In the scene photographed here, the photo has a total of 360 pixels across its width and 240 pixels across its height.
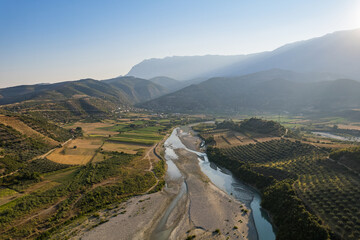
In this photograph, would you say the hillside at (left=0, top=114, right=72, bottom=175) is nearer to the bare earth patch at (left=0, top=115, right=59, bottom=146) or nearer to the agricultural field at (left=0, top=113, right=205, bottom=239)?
the bare earth patch at (left=0, top=115, right=59, bottom=146)

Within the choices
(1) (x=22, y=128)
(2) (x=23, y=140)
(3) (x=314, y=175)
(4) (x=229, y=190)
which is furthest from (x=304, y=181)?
(1) (x=22, y=128)

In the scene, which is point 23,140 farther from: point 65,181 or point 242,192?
point 242,192

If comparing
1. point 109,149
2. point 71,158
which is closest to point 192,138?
point 109,149

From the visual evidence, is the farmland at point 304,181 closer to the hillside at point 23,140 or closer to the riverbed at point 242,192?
the riverbed at point 242,192

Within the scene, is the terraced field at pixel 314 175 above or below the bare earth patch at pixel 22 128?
below

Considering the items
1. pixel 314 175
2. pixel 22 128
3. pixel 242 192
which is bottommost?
pixel 242 192

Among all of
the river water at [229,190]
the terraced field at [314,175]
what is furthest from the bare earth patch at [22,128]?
the terraced field at [314,175]
